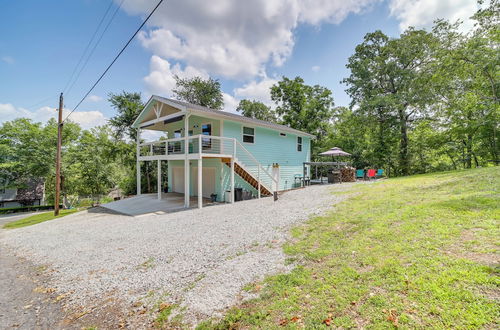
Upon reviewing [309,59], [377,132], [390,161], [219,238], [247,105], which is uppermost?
[247,105]

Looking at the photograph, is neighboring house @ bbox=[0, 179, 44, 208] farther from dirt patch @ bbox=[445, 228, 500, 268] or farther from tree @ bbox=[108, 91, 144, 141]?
dirt patch @ bbox=[445, 228, 500, 268]

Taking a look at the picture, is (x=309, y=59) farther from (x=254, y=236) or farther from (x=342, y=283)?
(x=342, y=283)

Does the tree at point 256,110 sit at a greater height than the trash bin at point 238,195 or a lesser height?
greater

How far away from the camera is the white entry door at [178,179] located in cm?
1642

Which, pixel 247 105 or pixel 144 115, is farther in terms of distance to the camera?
pixel 247 105

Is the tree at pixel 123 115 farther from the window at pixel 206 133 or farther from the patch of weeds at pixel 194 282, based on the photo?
the patch of weeds at pixel 194 282

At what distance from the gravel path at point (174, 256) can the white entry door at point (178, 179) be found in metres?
7.49

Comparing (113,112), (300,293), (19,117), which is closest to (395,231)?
(300,293)

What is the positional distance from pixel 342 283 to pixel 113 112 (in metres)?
28.4

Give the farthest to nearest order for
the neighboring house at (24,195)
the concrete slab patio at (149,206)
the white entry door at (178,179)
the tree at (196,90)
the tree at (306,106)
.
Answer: the tree at (196,90) → the neighboring house at (24,195) → the tree at (306,106) → the white entry door at (178,179) → the concrete slab patio at (149,206)

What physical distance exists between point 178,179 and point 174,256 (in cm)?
1229

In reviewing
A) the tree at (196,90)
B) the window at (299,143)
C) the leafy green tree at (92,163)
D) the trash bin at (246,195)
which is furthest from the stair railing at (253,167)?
the tree at (196,90)

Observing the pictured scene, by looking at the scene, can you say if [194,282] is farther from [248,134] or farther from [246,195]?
[248,134]

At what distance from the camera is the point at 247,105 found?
34719mm
